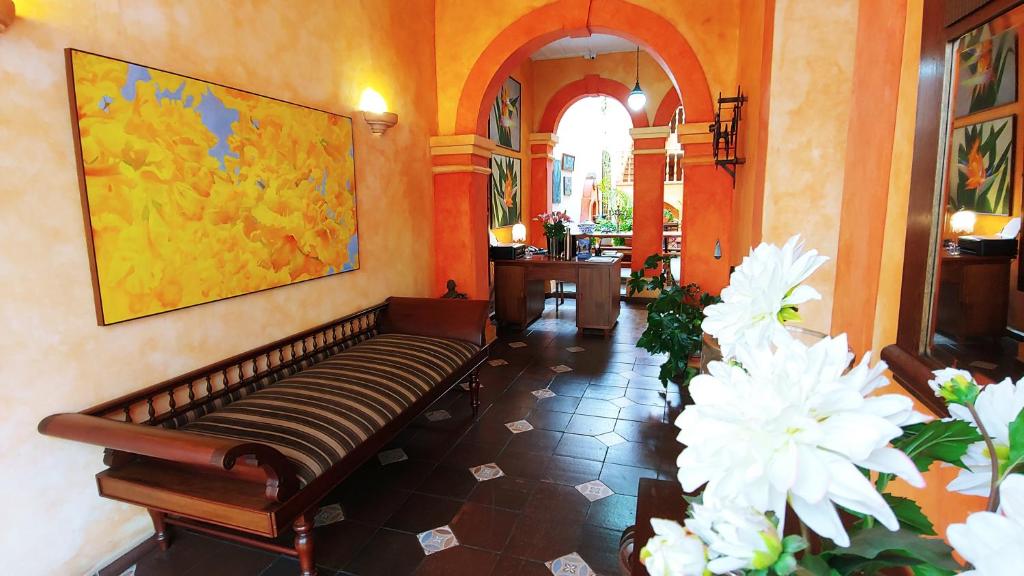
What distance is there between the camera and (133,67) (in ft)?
7.68

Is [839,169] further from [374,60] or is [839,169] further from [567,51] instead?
[567,51]

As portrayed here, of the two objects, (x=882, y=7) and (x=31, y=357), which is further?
(x=31, y=357)

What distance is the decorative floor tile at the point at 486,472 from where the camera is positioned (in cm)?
310

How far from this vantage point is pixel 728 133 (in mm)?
4090

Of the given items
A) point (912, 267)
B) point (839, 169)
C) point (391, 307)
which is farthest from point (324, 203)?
point (912, 267)

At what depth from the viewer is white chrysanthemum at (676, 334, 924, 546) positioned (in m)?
0.44

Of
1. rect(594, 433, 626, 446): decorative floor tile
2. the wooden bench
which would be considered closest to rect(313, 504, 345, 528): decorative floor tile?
the wooden bench

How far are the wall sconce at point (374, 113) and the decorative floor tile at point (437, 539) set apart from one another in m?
2.89

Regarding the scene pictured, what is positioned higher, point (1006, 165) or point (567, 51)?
point (567, 51)

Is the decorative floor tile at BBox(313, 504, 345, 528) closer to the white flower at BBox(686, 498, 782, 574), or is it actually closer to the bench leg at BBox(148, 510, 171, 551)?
the bench leg at BBox(148, 510, 171, 551)

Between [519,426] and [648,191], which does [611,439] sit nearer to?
[519,426]

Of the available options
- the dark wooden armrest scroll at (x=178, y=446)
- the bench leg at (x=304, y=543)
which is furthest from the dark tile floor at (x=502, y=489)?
the dark wooden armrest scroll at (x=178, y=446)

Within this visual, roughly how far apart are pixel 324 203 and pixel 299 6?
4.04 feet

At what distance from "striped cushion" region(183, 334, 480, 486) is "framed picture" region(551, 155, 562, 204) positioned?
6234 mm
